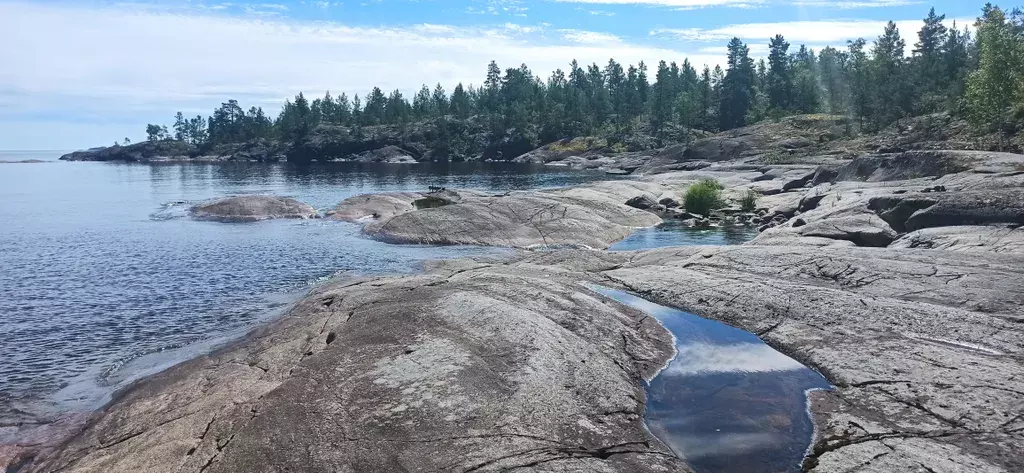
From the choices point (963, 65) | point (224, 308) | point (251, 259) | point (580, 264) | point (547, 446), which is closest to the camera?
point (547, 446)

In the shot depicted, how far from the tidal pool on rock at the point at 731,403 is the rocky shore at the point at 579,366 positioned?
400 millimetres

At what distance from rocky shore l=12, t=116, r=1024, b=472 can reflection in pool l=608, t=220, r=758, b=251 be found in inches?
410

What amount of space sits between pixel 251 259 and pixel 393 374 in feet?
78.5

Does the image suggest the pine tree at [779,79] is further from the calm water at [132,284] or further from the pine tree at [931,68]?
the calm water at [132,284]

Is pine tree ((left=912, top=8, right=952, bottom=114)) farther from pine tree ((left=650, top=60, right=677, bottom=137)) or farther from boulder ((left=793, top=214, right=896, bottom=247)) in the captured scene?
boulder ((left=793, top=214, right=896, bottom=247))

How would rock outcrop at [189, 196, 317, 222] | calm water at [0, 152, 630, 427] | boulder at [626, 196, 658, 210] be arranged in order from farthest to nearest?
boulder at [626, 196, 658, 210], rock outcrop at [189, 196, 317, 222], calm water at [0, 152, 630, 427]

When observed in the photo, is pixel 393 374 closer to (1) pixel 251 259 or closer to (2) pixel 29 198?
(1) pixel 251 259

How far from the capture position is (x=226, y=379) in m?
15.4

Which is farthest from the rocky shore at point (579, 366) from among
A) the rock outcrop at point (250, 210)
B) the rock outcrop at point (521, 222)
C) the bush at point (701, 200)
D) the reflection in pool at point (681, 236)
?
the rock outcrop at point (250, 210)

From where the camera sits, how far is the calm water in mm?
18484

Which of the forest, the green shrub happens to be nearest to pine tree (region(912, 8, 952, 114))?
the forest

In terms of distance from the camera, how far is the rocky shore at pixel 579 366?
10859 millimetres

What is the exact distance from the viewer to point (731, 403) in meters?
13.5

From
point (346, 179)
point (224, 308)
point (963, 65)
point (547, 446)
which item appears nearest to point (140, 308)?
point (224, 308)
